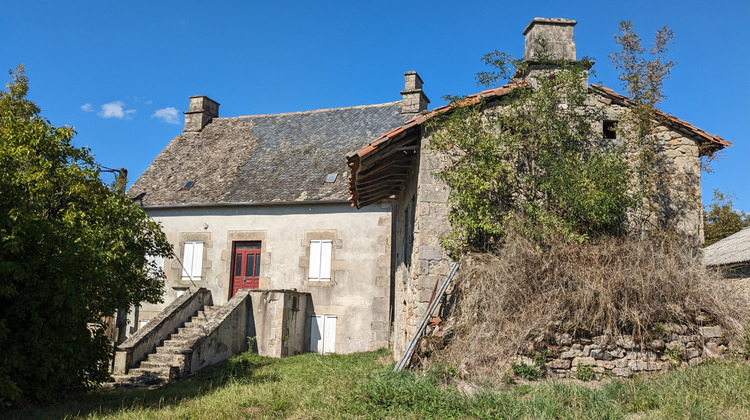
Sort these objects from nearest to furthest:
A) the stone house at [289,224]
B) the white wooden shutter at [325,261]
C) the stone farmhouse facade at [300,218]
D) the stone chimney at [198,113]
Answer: the stone farmhouse facade at [300,218] → the stone house at [289,224] → the white wooden shutter at [325,261] → the stone chimney at [198,113]

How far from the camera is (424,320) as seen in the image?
8062 millimetres

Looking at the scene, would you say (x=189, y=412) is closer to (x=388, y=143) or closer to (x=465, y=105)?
(x=388, y=143)

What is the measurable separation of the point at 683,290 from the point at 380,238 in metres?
8.80

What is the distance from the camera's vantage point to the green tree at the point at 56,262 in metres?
7.24

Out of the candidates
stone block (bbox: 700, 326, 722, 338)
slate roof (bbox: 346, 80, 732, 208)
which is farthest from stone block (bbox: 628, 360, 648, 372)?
slate roof (bbox: 346, 80, 732, 208)

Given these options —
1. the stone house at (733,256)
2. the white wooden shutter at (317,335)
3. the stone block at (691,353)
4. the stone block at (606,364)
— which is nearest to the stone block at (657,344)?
the stone block at (691,353)

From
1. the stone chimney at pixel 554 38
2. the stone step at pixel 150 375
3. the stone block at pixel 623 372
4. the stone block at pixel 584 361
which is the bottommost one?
the stone step at pixel 150 375

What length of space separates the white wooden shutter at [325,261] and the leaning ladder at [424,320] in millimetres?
7462

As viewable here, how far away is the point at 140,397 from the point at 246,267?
7.93 meters

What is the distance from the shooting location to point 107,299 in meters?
8.62

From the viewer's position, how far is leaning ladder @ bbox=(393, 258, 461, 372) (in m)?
7.75

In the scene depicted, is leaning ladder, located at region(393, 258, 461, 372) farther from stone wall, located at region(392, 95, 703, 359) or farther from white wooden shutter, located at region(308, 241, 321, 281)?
white wooden shutter, located at region(308, 241, 321, 281)

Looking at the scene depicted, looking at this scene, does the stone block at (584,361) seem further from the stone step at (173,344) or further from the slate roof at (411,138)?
the stone step at (173,344)

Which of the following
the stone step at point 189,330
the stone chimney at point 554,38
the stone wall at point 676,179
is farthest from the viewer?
the stone step at point 189,330
